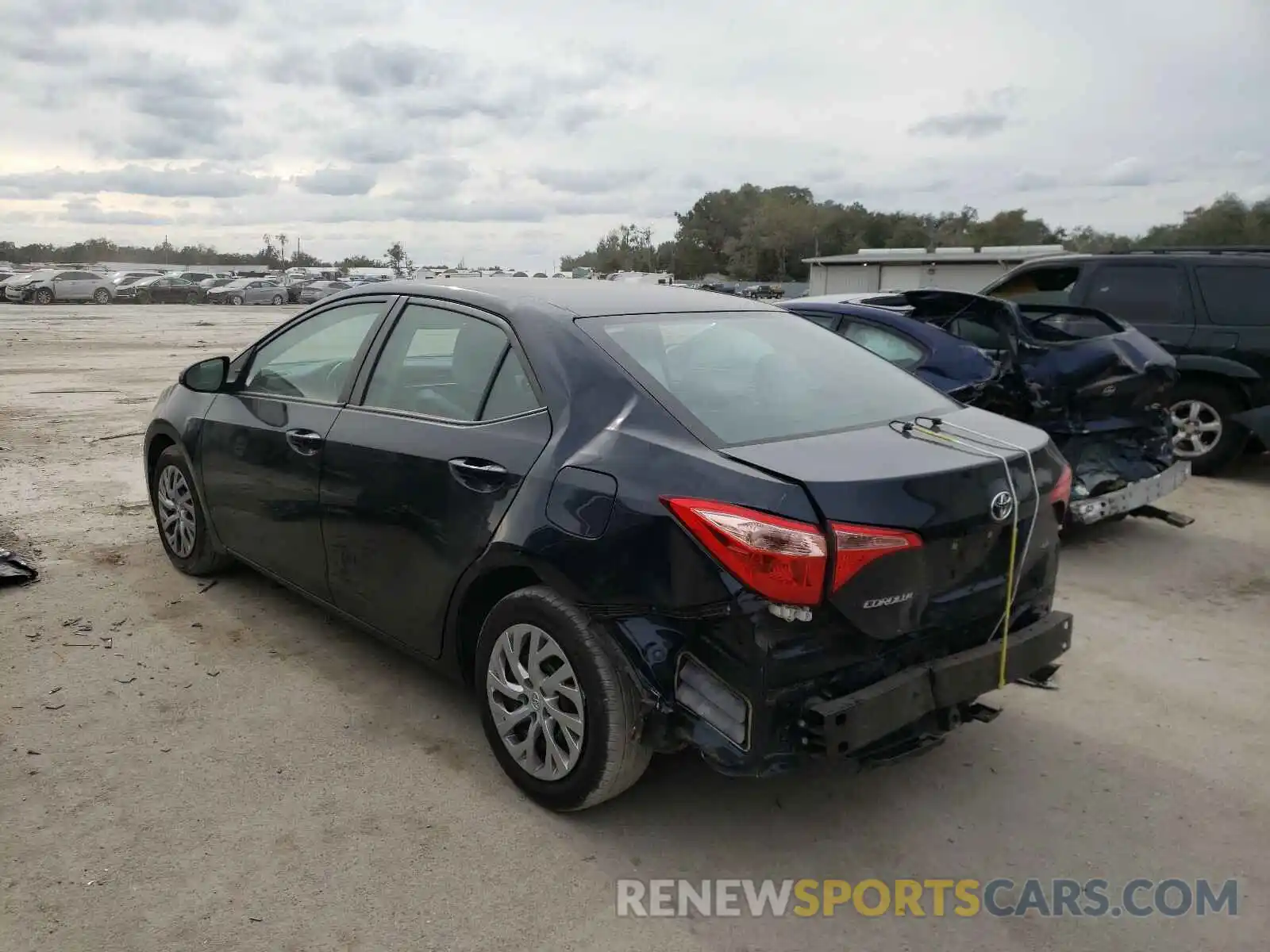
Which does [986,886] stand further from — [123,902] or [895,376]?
[123,902]

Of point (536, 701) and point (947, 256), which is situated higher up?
point (947, 256)

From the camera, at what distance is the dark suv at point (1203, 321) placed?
25.4 feet

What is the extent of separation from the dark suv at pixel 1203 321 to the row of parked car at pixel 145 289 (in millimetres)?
39167

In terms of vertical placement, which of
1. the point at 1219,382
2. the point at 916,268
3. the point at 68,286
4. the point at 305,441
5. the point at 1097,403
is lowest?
the point at 1219,382

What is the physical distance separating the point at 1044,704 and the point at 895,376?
150cm

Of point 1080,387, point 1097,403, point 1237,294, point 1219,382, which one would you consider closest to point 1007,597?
point 1080,387

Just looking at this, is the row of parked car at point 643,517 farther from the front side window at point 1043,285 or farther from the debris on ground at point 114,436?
the front side window at point 1043,285

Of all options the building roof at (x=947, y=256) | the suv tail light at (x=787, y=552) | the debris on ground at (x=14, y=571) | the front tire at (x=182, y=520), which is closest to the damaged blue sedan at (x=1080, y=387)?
the suv tail light at (x=787, y=552)

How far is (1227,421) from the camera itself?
7930 mm

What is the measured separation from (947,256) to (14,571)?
120 ft

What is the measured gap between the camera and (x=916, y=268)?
38.6 m

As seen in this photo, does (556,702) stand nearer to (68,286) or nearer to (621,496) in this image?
(621,496)

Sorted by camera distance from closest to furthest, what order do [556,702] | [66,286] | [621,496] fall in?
[621,496], [556,702], [66,286]

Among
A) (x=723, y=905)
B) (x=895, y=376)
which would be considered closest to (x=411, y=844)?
(x=723, y=905)
